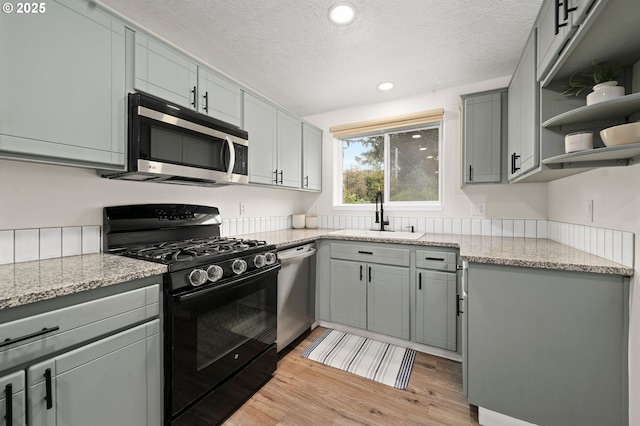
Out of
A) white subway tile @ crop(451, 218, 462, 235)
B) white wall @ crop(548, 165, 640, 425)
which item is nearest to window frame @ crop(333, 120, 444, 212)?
white subway tile @ crop(451, 218, 462, 235)

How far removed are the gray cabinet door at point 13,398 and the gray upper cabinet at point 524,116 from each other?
96.0 inches

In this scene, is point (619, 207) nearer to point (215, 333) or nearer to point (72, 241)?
point (215, 333)

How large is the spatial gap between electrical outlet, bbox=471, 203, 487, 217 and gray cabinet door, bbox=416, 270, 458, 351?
868mm

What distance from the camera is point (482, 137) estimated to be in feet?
7.79

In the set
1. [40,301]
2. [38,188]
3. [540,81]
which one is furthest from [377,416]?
[38,188]

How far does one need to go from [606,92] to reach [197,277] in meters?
2.05

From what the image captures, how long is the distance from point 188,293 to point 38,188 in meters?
1.01

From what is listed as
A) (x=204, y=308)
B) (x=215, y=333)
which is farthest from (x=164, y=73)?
(x=215, y=333)

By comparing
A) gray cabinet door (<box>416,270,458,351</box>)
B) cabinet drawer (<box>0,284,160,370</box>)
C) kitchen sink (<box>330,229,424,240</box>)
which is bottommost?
gray cabinet door (<box>416,270,458,351</box>)

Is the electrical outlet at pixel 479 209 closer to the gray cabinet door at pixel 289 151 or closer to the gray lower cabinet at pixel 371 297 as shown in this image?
the gray lower cabinet at pixel 371 297

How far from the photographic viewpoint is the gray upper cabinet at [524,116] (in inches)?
61.3

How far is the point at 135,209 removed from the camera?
1810 millimetres

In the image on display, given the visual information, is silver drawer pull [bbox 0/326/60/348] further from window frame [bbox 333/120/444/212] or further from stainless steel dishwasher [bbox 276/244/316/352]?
window frame [bbox 333/120/444/212]

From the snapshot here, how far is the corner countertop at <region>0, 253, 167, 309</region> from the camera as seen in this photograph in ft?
2.98
